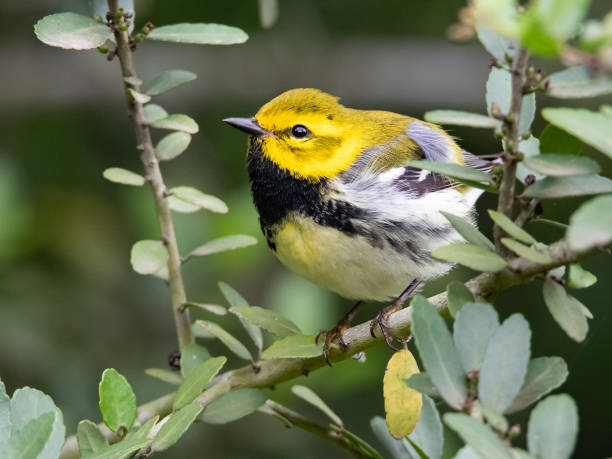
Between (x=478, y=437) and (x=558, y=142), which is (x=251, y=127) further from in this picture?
(x=478, y=437)

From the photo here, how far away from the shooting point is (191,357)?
1.89m

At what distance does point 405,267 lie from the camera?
8.57 feet

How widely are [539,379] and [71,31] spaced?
3.64 ft

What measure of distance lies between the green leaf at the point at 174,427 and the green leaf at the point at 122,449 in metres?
0.12

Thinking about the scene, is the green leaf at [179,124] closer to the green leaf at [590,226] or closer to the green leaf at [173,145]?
the green leaf at [173,145]

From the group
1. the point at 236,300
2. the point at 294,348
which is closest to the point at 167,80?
the point at 236,300

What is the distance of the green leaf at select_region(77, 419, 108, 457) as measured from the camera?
140 cm

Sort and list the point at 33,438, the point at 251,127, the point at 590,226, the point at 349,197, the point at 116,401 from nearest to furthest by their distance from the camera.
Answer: the point at 590,226 < the point at 33,438 < the point at 116,401 < the point at 349,197 < the point at 251,127

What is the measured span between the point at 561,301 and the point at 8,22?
14.3ft

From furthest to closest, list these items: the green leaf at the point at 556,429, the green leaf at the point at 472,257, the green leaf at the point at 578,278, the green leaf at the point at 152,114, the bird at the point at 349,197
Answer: the bird at the point at 349,197, the green leaf at the point at 152,114, the green leaf at the point at 578,278, the green leaf at the point at 472,257, the green leaf at the point at 556,429

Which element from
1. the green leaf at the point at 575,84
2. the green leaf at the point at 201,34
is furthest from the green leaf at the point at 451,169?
the green leaf at the point at 201,34

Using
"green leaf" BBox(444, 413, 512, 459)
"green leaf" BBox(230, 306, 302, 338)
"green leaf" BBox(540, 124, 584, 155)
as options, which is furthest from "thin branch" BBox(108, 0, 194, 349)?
"green leaf" BBox(444, 413, 512, 459)

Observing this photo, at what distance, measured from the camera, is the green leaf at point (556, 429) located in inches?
40.8

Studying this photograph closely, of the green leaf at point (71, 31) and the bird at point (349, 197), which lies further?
the bird at point (349, 197)
